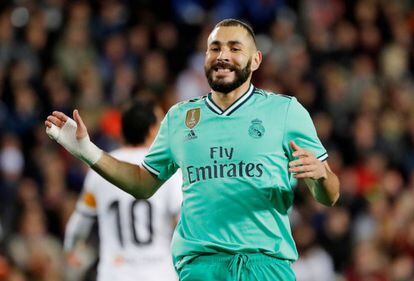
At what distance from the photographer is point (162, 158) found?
579 centimetres

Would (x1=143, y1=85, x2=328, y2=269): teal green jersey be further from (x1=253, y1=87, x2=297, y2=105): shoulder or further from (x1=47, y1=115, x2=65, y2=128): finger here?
(x1=47, y1=115, x2=65, y2=128): finger

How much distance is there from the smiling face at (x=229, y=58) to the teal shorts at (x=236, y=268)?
0.85m

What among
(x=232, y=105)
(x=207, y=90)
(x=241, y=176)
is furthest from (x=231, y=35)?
(x=207, y=90)

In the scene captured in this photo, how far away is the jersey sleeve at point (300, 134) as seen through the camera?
543 cm

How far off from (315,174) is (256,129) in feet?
1.68

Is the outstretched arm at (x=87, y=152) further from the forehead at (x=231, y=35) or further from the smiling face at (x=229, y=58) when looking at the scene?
the forehead at (x=231, y=35)

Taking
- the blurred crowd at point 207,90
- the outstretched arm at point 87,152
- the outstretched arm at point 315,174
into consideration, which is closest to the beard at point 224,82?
the outstretched arm at point 315,174

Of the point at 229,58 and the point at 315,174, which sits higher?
the point at 229,58

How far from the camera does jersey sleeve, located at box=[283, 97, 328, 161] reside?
543 centimetres

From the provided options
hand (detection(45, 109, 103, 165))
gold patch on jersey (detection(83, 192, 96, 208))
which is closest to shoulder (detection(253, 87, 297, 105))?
hand (detection(45, 109, 103, 165))

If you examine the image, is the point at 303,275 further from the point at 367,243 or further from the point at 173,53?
the point at 173,53

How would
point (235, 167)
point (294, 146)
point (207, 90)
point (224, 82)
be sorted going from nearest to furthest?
point (294, 146) < point (235, 167) < point (224, 82) < point (207, 90)

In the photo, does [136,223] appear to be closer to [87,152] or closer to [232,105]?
[87,152]

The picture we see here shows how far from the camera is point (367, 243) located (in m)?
12.8
